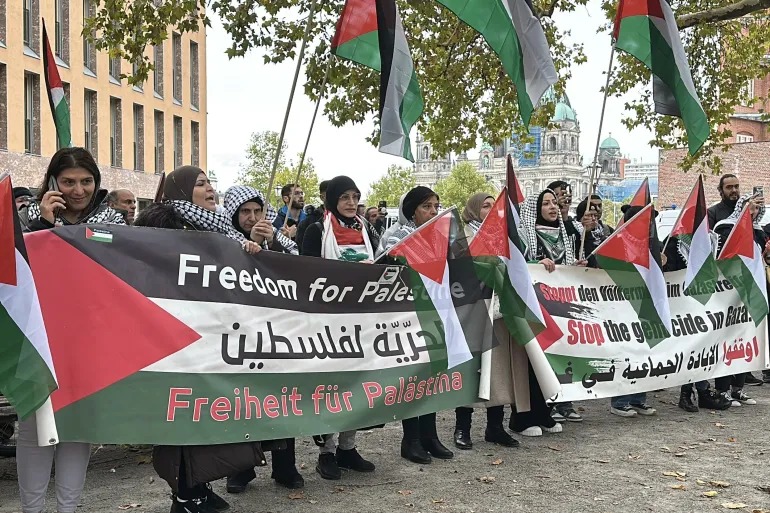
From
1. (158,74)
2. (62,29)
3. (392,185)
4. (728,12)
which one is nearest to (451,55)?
(728,12)

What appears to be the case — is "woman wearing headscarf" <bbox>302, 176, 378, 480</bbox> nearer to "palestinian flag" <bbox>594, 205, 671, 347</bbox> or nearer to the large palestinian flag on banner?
the large palestinian flag on banner

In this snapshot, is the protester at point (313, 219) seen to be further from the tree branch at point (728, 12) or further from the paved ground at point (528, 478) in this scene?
the tree branch at point (728, 12)

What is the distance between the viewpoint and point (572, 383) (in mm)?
7770

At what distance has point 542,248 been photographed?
827 centimetres

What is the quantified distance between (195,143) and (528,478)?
3569cm

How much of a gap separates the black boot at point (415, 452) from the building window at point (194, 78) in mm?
34484

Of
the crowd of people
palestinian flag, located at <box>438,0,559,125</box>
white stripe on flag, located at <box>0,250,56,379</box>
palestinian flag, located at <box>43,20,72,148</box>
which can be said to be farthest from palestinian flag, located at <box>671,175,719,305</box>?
white stripe on flag, located at <box>0,250,56,379</box>

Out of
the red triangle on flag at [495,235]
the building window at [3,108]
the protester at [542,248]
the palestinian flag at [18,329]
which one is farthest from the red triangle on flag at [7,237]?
the building window at [3,108]

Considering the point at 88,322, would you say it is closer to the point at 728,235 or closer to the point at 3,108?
the point at 728,235

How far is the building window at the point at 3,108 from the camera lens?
26.3 metres

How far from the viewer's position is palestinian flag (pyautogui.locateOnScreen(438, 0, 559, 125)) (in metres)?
6.88

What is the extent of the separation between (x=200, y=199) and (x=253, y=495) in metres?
1.91

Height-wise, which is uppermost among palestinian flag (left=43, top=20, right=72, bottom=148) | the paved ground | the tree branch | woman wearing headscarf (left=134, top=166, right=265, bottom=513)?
the tree branch

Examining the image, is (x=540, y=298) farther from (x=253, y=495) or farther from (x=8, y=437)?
(x=8, y=437)
